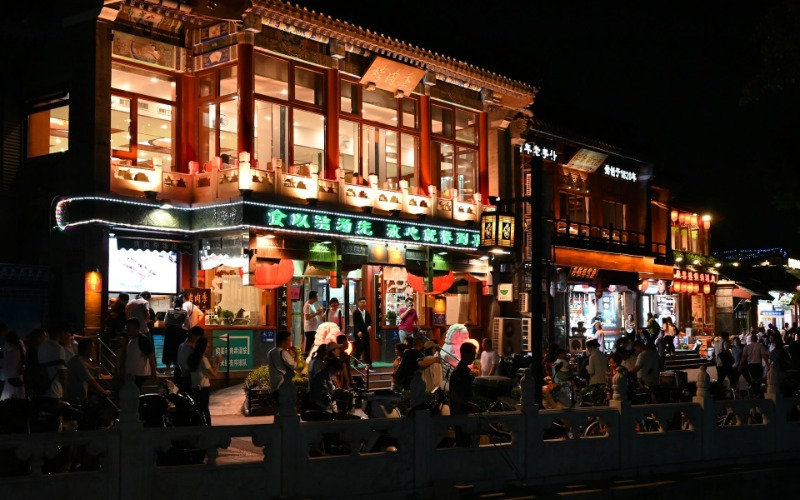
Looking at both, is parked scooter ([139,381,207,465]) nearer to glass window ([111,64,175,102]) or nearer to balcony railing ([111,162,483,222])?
balcony railing ([111,162,483,222])

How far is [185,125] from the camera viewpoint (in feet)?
75.5

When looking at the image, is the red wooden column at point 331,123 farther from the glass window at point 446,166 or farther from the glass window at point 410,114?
the glass window at point 446,166

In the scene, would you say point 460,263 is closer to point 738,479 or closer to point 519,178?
point 519,178

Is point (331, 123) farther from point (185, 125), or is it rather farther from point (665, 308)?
point (665, 308)

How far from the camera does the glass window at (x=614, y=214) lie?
127 feet

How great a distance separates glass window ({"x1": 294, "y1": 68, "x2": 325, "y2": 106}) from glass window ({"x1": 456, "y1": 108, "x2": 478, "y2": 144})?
20.5 ft

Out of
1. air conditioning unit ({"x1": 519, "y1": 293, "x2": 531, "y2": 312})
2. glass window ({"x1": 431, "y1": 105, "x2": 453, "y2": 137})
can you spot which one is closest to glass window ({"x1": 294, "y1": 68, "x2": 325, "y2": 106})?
glass window ({"x1": 431, "y1": 105, "x2": 453, "y2": 137})

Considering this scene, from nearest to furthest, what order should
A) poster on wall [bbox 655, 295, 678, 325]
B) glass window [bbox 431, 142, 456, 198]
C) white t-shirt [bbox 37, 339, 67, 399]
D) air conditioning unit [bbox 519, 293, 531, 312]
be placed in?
1. white t-shirt [bbox 37, 339, 67, 399]
2. glass window [bbox 431, 142, 456, 198]
3. air conditioning unit [bbox 519, 293, 531, 312]
4. poster on wall [bbox 655, 295, 678, 325]

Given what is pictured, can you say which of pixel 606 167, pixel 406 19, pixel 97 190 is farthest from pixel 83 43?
pixel 606 167

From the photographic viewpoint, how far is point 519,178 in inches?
1240

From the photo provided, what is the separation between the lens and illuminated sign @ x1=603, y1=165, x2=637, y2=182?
37.6 meters

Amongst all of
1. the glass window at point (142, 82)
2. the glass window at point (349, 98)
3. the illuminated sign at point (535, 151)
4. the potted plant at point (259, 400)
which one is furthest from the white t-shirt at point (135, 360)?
the illuminated sign at point (535, 151)

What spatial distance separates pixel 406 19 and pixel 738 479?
17409mm

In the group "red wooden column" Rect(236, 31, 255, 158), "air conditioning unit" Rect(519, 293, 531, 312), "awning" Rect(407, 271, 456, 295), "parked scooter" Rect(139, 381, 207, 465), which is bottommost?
"parked scooter" Rect(139, 381, 207, 465)
